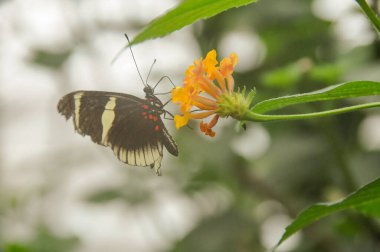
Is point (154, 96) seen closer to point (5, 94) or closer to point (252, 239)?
point (252, 239)

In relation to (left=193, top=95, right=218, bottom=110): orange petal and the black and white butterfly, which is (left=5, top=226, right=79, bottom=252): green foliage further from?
(left=193, top=95, right=218, bottom=110): orange petal

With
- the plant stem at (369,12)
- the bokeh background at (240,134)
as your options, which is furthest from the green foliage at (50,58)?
the plant stem at (369,12)

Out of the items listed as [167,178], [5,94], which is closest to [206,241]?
[167,178]

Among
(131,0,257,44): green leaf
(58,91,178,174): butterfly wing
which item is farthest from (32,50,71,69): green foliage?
(131,0,257,44): green leaf

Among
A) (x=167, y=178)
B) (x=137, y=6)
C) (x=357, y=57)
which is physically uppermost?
(x=137, y=6)

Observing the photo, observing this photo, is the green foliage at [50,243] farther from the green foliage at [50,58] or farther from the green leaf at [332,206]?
the green leaf at [332,206]
